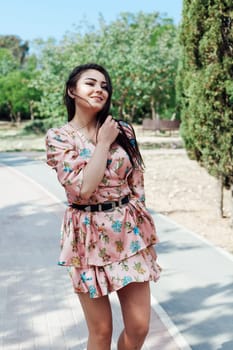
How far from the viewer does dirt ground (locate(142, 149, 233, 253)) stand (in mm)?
8656

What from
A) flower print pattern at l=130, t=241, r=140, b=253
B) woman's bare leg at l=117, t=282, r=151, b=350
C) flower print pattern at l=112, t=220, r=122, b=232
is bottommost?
woman's bare leg at l=117, t=282, r=151, b=350

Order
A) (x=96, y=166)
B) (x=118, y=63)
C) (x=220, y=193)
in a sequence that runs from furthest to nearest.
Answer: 1. (x=118, y=63)
2. (x=220, y=193)
3. (x=96, y=166)

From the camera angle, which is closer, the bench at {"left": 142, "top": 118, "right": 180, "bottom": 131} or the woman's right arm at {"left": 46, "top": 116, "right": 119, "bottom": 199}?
the woman's right arm at {"left": 46, "top": 116, "right": 119, "bottom": 199}

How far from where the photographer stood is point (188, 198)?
11.6 meters

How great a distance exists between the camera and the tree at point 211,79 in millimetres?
8094

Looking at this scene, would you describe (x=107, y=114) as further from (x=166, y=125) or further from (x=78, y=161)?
(x=166, y=125)

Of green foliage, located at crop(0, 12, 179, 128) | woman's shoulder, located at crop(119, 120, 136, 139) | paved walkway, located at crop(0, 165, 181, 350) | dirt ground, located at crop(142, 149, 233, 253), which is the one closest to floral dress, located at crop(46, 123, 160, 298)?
woman's shoulder, located at crop(119, 120, 136, 139)

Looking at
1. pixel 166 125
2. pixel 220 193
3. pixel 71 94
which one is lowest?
pixel 166 125

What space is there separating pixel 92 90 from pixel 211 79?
18.1 feet

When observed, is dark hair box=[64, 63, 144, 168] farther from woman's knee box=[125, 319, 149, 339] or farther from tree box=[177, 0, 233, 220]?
Answer: tree box=[177, 0, 233, 220]

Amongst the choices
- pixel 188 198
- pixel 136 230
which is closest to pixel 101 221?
pixel 136 230

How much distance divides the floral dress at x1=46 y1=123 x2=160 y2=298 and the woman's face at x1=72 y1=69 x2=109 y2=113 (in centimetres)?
16

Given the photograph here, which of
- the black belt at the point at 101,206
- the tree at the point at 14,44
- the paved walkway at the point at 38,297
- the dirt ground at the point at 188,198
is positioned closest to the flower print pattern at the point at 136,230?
the black belt at the point at 101,206

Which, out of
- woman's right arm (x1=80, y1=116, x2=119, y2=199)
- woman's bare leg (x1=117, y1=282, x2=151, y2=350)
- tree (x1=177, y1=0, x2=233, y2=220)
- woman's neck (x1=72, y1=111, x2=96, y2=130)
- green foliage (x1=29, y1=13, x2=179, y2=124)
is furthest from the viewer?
green foliage (x1=29, y1=13, x2=179, y2=124)
